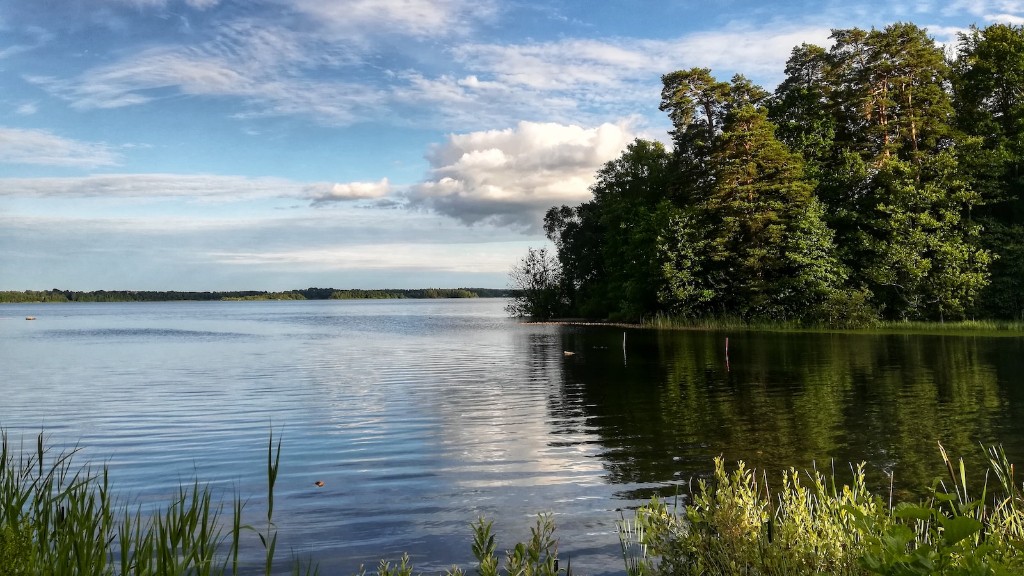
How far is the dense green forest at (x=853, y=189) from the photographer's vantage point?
4831 cm

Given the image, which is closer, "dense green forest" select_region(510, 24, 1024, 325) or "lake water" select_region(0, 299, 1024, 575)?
"lake water" select_region(0, 299, 1024, 575)

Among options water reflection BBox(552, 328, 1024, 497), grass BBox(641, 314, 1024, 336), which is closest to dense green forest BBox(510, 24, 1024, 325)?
grass BBox(641, 314, 1024, 336)

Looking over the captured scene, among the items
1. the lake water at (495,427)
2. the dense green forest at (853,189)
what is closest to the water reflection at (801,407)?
the lake water at (495,427)

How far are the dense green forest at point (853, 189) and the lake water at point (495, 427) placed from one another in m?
13.4

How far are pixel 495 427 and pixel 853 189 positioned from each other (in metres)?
46.1

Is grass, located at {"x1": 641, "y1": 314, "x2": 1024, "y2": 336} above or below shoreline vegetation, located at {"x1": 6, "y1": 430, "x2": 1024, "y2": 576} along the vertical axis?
below

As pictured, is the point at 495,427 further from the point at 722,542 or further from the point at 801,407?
the point at 722,542

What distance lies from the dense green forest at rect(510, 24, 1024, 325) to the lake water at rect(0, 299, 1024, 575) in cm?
1345

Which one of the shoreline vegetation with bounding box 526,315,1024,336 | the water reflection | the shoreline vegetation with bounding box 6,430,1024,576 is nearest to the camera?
the shoreline vegetation with bounding box 6,430,1024,576

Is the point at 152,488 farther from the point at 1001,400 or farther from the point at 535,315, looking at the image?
the point at 535,315

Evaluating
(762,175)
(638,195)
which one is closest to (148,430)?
(762,175)

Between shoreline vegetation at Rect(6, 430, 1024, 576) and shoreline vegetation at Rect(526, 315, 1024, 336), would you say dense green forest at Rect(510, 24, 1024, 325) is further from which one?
shoreline vegetation at Rect(6, 430, 1024, 576)

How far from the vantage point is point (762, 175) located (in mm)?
54125

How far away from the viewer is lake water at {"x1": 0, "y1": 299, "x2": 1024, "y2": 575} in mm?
10477
